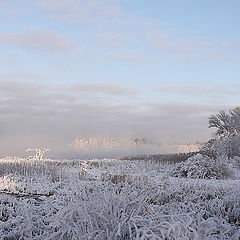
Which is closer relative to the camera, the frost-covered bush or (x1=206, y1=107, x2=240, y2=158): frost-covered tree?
the frost-covered bush

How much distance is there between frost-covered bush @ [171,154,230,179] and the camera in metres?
21.6

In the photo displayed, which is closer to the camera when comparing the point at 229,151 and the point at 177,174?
the point at 177,174

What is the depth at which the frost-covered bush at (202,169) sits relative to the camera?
21.6 m

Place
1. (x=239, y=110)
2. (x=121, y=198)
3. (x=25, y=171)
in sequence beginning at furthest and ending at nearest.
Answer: (x=239, y=110)
(x=25, y=171)
(x=121, y=198)

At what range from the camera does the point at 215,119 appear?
4328 cm

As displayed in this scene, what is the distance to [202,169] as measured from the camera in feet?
71.3

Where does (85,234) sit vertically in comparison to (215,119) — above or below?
below

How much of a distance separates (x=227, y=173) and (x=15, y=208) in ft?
47.8

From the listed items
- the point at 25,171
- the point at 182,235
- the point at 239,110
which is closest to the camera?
the point at 182,235

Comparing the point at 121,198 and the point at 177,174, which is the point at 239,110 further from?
the point at 121,198

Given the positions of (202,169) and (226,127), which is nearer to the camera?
(202,169)

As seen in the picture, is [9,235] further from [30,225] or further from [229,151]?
[229,151]

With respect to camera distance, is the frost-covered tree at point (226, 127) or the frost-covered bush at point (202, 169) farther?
the frost-covered tree at point (226, 127)

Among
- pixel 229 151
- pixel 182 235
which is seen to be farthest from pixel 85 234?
pixel 229 151
